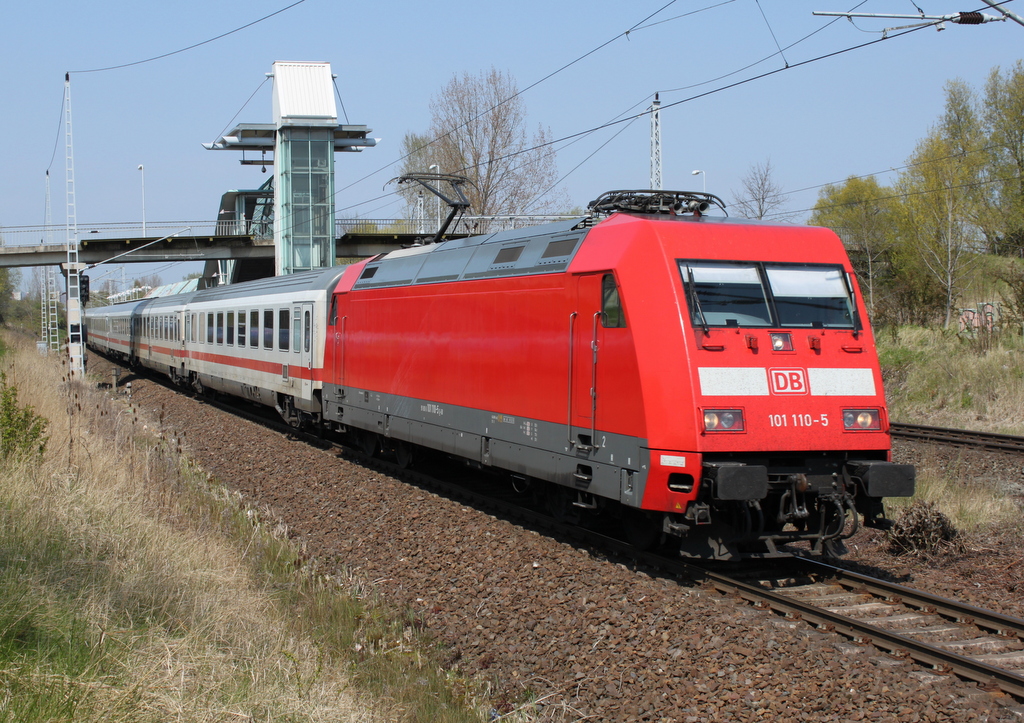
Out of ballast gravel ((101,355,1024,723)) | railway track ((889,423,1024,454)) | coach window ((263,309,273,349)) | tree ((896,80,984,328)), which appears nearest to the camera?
ballast gravel ((101,355,1024,723))

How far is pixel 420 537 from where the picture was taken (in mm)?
9344

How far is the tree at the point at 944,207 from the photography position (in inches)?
1208

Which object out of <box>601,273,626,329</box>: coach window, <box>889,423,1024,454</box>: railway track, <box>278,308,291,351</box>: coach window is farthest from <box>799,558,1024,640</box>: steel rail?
<box>278,308,291,351</box>: coach window

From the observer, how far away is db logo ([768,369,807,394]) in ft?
23.7

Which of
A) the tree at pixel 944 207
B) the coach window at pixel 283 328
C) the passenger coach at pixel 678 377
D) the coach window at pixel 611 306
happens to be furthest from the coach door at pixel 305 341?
the tree at pixel 944 207

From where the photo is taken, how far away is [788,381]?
287 inches

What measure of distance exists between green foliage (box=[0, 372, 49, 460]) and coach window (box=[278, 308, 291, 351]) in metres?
7.14

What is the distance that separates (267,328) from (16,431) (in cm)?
893

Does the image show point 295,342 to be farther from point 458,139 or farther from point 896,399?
point 458,139

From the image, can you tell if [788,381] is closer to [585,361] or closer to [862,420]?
[862,420]

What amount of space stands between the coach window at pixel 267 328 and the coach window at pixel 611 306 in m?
11.8

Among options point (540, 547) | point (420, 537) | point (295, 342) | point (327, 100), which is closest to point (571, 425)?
point (540, 547)

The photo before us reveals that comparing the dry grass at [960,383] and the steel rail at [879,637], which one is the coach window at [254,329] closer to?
the steel rail at [879,637]

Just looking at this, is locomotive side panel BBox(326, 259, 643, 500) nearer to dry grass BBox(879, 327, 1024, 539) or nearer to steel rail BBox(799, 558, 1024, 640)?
steel rail BBox(799, 558, 1024, 640)
